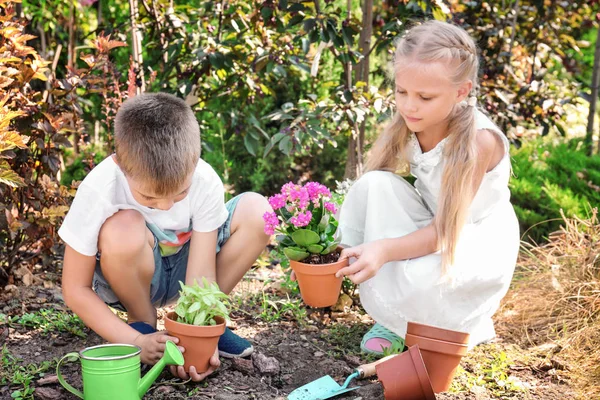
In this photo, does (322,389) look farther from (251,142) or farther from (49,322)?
(251,142)

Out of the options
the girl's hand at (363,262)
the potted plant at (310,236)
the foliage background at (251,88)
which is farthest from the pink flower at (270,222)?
the foliage background at (251,88)

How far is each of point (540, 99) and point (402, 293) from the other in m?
2.05

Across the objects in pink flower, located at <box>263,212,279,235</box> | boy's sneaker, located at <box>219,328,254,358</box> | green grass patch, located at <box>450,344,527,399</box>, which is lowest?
green grass patch, located at <box>450,344,527,399</box>

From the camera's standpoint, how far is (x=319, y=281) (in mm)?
2080

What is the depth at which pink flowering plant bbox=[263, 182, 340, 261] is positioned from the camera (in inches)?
80.7

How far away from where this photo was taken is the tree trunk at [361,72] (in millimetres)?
3543

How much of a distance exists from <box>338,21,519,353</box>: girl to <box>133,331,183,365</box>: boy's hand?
0.59 metres

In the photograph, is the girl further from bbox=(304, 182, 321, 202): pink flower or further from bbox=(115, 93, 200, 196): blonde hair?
bbox=(115, 93, 200, 196): blonde hair

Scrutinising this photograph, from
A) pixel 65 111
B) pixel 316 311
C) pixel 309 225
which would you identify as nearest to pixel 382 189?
pixel 309 225

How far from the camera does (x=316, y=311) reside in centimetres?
264

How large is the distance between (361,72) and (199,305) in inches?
82.9

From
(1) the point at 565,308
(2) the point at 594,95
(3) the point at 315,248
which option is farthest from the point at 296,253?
(2) the point at 594,95

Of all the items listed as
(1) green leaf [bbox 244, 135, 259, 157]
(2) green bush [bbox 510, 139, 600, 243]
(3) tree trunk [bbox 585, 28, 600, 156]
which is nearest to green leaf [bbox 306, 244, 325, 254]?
(1) green leaf [bbox 244, 135, 259, 157]

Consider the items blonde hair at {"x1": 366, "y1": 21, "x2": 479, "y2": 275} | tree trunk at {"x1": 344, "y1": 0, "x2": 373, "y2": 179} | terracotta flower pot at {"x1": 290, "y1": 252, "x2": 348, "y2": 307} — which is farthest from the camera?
tree trunk at {"x1": 344, "y1": 0, "x2": 373, "y2": 179}
